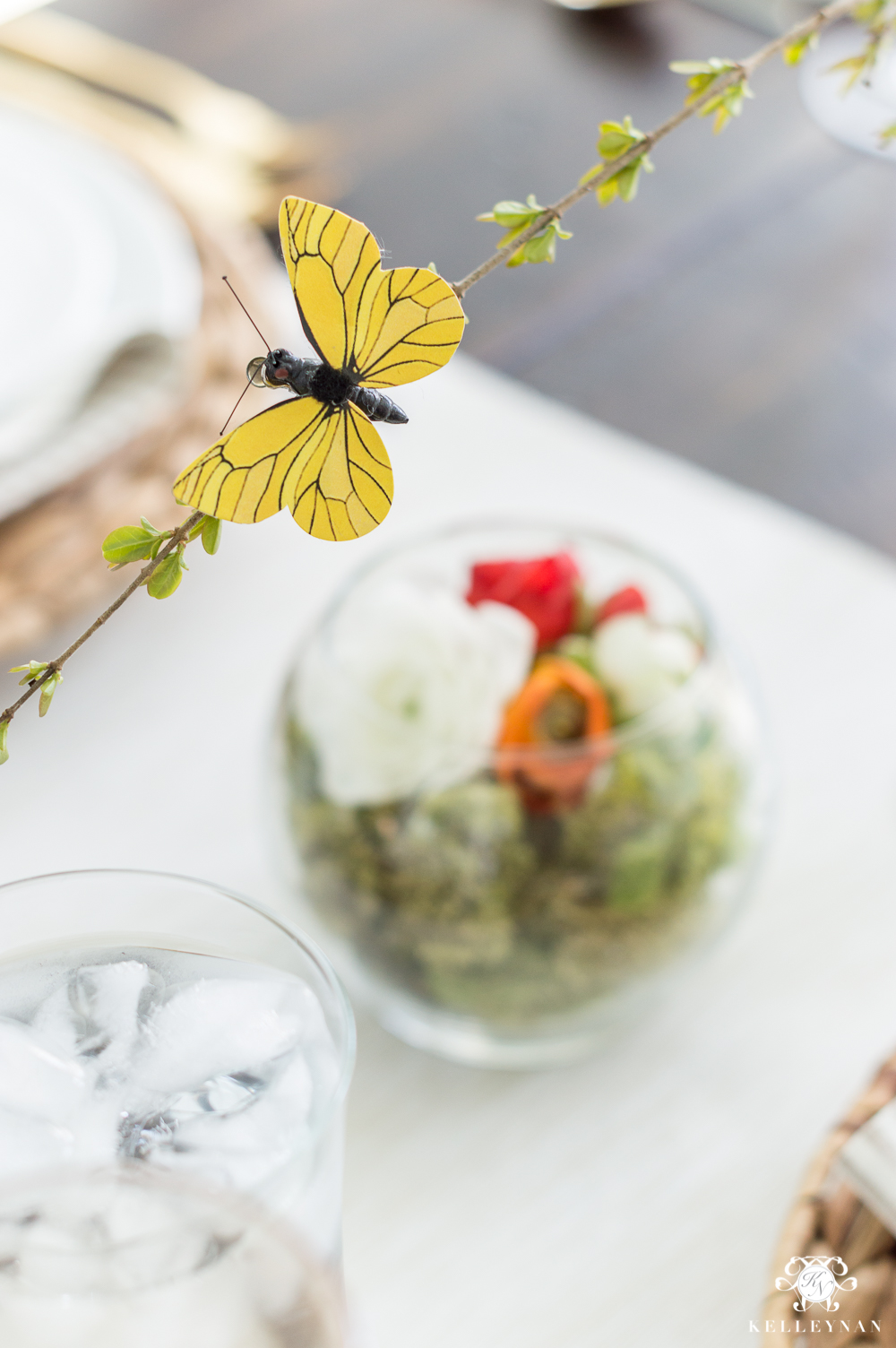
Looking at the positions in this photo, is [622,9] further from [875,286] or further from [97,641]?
[97,641]

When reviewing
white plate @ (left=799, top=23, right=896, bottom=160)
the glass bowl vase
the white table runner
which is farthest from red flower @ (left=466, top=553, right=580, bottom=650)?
white plate @ (left=799, top=23, right=896, bottom=160)

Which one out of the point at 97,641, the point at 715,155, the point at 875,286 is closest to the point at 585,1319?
the point at 97,641

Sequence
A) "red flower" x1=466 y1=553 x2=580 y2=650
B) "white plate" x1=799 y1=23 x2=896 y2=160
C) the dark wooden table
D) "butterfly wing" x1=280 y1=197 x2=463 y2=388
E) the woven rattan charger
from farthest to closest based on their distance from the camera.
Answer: "white plate" x1=799 y1=23 x2=896 y2=160 < the dark wooden table < "red flower" x1=466 y1=553 x2=580 y2=650 < the woven rattan charger < "butterfly wing" x1=280 y1=197 x2=463 y2=388

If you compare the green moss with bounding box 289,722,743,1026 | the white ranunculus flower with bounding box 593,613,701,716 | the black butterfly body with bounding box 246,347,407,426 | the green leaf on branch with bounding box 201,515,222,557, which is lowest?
the green moss with bounding box 289,722,743,1026

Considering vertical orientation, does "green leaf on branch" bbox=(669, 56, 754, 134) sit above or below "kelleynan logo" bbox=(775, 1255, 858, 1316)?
above

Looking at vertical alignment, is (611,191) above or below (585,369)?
below

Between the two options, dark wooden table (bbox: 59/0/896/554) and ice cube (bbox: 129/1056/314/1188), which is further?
dark wooden table (bbox: 59/0/896/554)

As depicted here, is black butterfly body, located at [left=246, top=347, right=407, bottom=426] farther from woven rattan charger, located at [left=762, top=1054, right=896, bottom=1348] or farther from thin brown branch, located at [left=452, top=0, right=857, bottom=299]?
woven rattan charger, located at [left=762, top=1054, right=896, bottom=1348]

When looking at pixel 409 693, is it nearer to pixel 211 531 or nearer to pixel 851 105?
pixel 211 531
